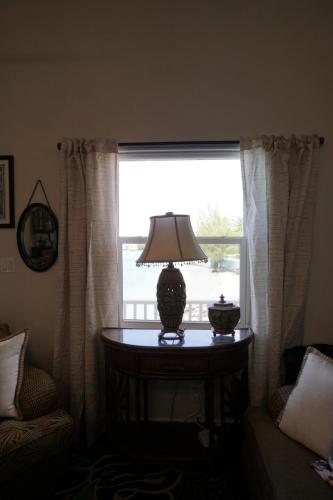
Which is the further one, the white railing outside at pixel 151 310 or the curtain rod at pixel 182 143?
the white railing outside at pixel 151 310

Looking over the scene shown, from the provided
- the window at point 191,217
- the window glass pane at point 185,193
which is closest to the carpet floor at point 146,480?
the window at point 191,217

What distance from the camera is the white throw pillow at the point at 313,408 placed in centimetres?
138

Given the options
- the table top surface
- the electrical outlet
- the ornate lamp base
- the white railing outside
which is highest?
the electrical outlet

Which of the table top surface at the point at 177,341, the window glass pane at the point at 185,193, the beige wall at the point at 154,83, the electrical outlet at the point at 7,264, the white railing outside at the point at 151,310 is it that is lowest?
the table top surface at the point at 177,341

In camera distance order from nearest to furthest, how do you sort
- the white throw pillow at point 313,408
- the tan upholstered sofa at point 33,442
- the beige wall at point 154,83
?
1. the white throw pillow at point 313,408
2. the tan upholstered sofa at point 33,442
3. the beige wall at point 154,83

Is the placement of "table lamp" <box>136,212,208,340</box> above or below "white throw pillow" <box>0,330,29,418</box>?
above

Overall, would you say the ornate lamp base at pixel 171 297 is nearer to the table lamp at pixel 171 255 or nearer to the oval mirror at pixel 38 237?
the table lamp at pixel 171 255

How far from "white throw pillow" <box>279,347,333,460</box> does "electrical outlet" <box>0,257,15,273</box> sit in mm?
1963

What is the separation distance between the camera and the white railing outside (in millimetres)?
2330

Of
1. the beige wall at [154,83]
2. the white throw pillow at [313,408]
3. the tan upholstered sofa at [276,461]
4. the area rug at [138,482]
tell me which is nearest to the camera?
the tan upholstered sofa at [276,461]

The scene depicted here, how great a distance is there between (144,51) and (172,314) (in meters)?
1.78

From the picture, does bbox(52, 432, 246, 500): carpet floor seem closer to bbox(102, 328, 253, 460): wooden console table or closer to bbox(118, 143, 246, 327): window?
bbox(102, 328, 253, 460): wooden console table

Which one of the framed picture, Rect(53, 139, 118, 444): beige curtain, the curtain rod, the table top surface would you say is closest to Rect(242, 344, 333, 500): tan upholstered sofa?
the table top surface

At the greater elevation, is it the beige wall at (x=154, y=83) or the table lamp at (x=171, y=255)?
the beige wall at (x=154, y=83)
